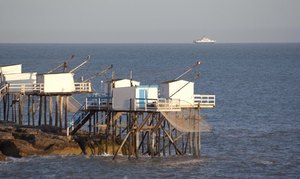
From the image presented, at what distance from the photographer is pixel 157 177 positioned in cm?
6475

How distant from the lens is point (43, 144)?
7175 cm

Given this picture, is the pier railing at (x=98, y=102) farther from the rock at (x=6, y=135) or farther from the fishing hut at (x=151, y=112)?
the rock at (x=6, y=135)

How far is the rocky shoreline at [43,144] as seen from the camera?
234 ft

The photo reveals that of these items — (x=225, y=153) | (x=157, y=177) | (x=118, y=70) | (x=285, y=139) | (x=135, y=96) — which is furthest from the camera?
(x=118, y=70)

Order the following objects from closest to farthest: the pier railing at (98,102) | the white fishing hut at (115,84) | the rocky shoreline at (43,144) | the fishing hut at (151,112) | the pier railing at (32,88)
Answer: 1. the fishing hut at (151,112)
2. the rocky shoreline at (43,144)
3. the pier railing at (98,102)
4. the white fishing hut at (115,84)
5. the pier railing at (32,88)

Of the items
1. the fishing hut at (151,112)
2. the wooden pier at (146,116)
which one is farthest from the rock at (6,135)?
the fishing hut at (151,112)

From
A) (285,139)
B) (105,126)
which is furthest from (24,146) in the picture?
(285,139)

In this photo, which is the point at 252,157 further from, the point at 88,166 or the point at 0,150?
the point at 0,150

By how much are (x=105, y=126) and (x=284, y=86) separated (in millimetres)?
71406

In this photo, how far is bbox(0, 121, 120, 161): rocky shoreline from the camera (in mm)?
71250

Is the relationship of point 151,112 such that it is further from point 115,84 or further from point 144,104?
point 115,84

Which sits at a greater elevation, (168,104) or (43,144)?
(168,104)

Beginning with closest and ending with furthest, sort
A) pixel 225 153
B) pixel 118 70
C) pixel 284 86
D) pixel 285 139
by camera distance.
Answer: pixel 225 153, pixel 285 139, pixel 284 86, pixel 118 70

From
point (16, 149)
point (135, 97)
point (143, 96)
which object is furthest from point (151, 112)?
point (16, 149)
